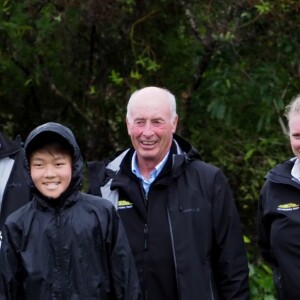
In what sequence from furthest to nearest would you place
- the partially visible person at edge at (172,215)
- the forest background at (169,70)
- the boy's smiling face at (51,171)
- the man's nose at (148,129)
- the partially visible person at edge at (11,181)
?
the forest background at (169,70) < the partially visible person at edge at (11,181) < the man's nose at (148,129) < the partially visible person at edge at (172,215) < the boy's smiling face at (51,171)

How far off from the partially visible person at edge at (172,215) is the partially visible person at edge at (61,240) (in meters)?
0.36

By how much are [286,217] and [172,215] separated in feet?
2.13

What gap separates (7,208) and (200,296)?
1265mm

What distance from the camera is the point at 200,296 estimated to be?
4797 millimetres

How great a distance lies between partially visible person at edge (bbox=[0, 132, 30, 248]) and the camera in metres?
5.15

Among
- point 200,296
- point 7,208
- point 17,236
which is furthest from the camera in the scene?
point 7,208

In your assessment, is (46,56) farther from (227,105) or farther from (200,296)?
(200,296)

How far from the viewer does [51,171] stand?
177 inches

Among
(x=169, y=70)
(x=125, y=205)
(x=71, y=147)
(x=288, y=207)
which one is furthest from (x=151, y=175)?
(x=169, y=70)

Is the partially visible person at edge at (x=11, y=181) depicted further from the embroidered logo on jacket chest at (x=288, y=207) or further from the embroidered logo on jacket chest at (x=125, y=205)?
the embroidered logo on jacket chest at (x=288, y=207)

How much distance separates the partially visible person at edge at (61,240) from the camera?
439 cm

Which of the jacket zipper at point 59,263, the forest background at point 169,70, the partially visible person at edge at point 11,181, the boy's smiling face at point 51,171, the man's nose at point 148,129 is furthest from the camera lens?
the forest background at point 169,70

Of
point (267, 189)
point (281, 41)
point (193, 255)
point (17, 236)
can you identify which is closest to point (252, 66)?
point (281, 41)

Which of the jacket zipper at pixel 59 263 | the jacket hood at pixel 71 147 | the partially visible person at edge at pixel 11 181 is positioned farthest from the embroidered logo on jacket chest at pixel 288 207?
the partially visible person at edge at pixel 11 181
